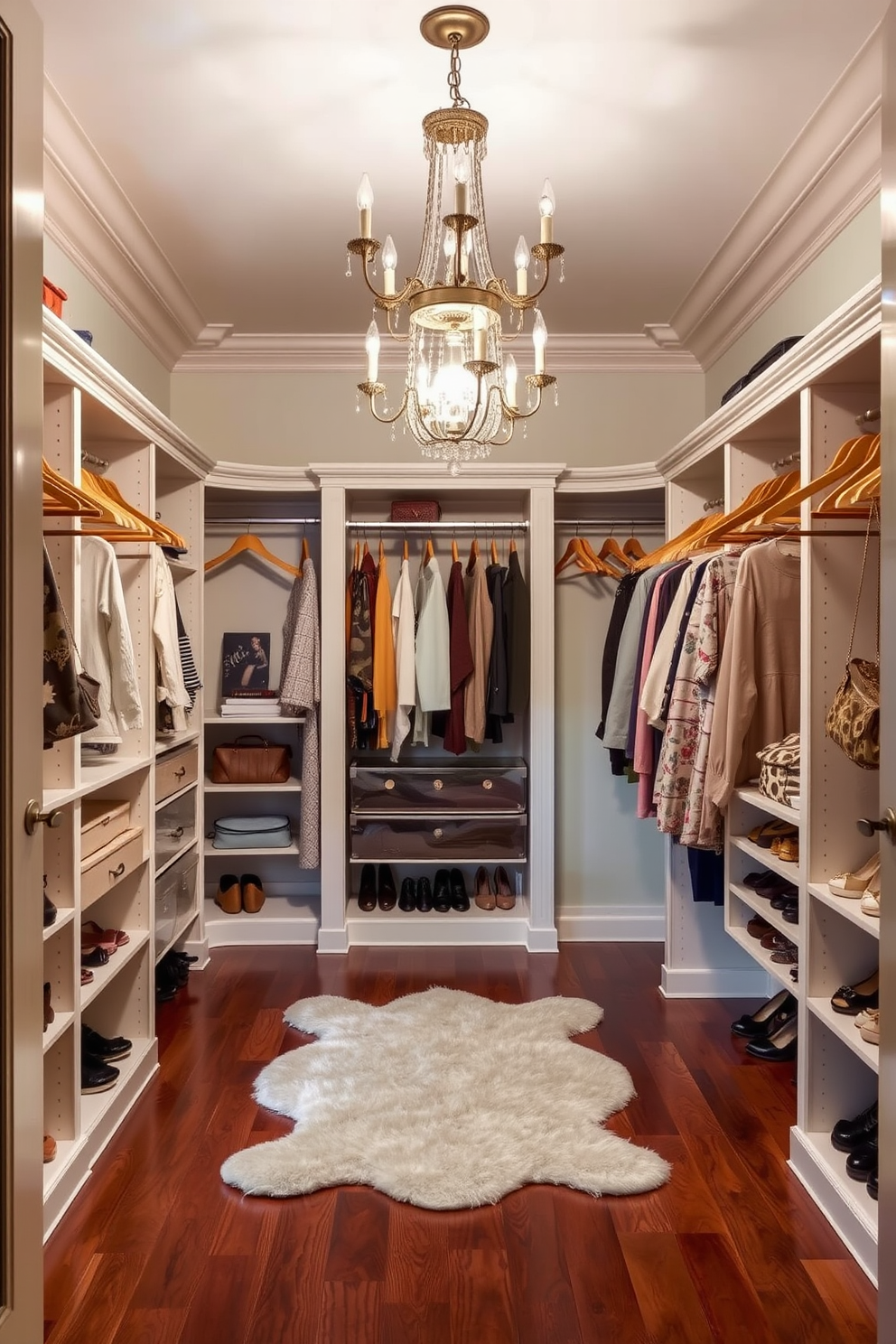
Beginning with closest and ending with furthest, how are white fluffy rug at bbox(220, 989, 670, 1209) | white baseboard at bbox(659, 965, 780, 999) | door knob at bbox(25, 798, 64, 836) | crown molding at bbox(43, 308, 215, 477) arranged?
door knob at bbox(25, 798, 64, 836) < crown molding at bbox(43, 308, 215, 477) < white fluffy rug at bbox(220, 989, 670, 1209) < white baseboard at bbox(659, 965, 780, 999)

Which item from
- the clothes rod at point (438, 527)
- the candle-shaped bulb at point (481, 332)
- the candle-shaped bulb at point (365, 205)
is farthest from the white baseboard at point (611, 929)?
the candle-shaped bulb at point (365, 205)

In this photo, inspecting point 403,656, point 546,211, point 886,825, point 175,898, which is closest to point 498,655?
point 403,656

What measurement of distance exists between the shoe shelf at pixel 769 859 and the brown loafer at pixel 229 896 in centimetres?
229

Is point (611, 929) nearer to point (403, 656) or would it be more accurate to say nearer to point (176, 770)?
point (403, 656)

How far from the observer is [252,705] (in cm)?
423

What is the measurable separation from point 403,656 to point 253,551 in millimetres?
918

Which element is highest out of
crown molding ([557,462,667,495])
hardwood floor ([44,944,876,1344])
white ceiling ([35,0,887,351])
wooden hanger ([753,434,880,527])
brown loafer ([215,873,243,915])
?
white ceiling ([35,0,887,351])

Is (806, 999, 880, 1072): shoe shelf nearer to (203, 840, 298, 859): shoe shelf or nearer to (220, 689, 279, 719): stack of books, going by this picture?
(203, 840, 298, 859): shoe shelf

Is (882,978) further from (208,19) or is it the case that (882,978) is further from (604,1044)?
(208,19)

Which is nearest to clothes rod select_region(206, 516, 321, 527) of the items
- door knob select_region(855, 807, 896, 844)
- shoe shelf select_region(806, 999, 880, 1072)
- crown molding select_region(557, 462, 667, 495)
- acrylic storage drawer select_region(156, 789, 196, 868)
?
crown molding select_region(557, 462, 667, 495)

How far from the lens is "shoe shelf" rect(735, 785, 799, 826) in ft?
8.13

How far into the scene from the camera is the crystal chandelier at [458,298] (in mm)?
2137

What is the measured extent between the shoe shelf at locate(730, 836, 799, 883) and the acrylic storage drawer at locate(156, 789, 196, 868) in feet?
6.31

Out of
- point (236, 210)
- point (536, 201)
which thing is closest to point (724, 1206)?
point (536, 201)
